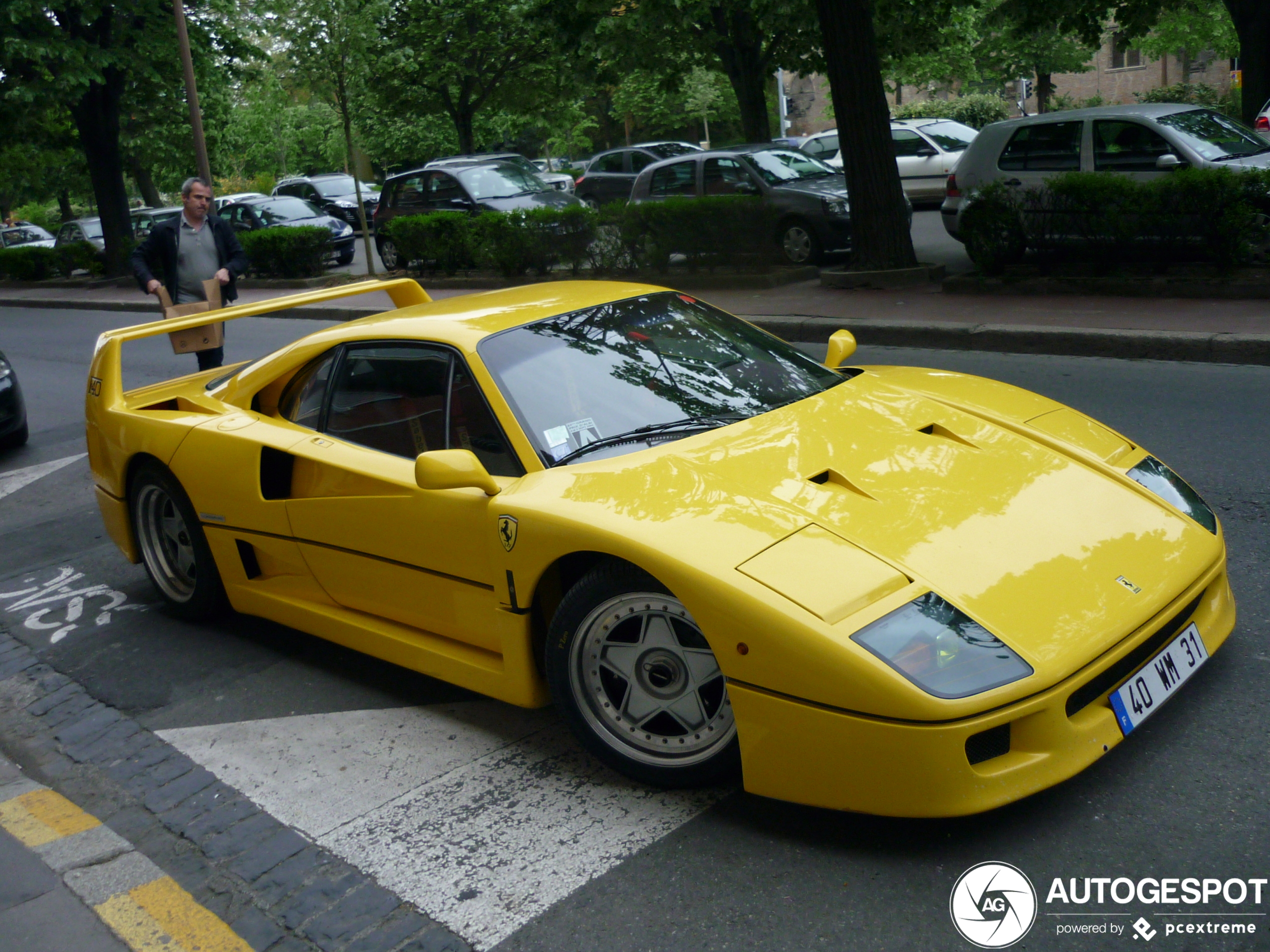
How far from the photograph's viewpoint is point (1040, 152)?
12.7 meters

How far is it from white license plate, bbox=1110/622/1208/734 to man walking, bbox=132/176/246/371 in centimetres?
681

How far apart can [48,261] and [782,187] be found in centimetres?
1931

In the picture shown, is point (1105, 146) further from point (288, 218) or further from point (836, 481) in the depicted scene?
point (288, 218)

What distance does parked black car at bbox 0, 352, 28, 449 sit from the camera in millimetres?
9273

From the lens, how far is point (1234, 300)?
32.4 ft

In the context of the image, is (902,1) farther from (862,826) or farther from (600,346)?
(862,826)

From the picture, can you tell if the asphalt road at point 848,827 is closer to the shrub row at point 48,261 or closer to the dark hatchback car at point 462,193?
the dark hatchback car at point 462,193

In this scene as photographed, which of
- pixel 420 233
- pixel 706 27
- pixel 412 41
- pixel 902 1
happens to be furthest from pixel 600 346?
pixel 412 41

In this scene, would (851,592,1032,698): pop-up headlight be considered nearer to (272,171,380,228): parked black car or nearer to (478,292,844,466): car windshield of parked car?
(478,292,844,466): car windshield of parked car

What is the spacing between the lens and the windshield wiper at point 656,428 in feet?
12.0

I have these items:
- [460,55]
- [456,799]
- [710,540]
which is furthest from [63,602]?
[460,55]

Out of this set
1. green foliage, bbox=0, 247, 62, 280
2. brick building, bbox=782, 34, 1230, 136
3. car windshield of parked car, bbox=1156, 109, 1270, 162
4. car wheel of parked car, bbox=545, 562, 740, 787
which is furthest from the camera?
brick building, bbox=782, 34, 1230, 136

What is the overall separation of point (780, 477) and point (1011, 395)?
1.36 meters

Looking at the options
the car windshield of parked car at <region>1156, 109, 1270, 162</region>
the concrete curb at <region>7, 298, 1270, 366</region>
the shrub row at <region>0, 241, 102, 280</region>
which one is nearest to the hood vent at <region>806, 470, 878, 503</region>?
the concrete curb at <region>7, 298, 1270, 366</region>
